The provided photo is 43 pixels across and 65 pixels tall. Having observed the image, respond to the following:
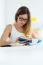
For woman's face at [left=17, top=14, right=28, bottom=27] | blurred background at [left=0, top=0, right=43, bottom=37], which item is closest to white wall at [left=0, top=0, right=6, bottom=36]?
blurred background at [left=0, top=0, right=43, bottom=37]

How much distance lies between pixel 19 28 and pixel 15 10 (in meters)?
0.14

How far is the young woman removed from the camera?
96cm

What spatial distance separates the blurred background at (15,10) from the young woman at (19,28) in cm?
3

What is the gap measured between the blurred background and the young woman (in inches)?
1.3

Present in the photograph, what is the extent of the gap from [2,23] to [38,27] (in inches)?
10.5

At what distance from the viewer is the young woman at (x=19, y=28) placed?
3.16ft

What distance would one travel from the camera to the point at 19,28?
1.00 metres
